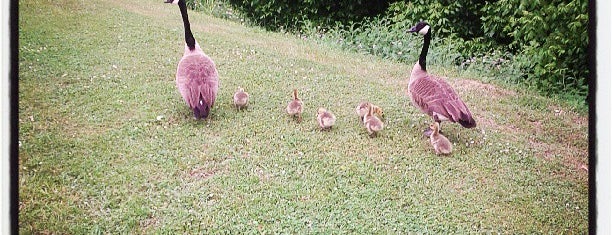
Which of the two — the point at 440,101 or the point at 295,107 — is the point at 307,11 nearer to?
the point at 295,107

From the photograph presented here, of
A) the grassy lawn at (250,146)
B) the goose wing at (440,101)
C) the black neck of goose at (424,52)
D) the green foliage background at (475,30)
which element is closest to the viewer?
the grassy lawn at (250,146)

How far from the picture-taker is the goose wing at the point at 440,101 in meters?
2.86

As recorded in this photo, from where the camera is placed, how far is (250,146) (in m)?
2.83

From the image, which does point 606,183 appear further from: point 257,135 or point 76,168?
point 76,168

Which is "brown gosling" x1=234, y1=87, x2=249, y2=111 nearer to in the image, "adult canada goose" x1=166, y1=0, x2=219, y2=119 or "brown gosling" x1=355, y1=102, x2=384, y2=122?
"adult canada goose" x1=166, y1=0, x2=219, y2=119

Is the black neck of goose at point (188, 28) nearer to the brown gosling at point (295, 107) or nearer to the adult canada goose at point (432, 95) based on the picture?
the brown gosling at point (295, 107)

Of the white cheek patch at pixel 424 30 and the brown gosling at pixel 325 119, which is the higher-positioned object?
the white cheek patch at pixel 424 30

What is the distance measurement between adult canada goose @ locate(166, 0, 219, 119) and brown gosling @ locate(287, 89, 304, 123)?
377 millimetres

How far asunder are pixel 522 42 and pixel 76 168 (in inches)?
93.6

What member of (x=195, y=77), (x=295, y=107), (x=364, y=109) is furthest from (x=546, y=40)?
(x=195, y=77)

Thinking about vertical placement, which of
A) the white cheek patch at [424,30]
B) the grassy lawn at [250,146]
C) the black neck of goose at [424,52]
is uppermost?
the white cheek patch at [424,30]

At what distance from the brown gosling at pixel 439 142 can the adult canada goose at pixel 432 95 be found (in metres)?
0.04

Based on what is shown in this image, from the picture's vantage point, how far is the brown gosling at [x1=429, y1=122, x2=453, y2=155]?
2.90m

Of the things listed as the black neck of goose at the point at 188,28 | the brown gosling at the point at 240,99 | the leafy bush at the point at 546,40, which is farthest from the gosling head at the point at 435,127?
the black neck of goose at the point at 188,28
